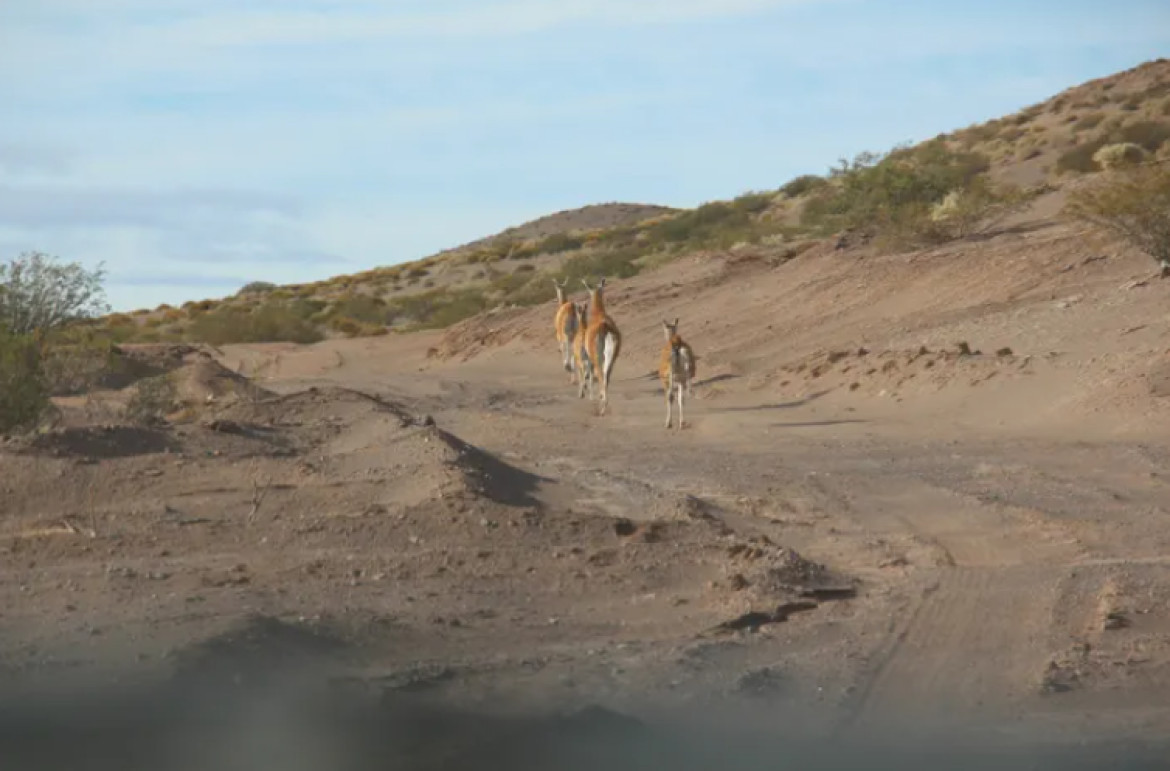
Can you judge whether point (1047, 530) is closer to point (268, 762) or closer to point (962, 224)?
point (268, 762)

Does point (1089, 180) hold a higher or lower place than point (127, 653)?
higher

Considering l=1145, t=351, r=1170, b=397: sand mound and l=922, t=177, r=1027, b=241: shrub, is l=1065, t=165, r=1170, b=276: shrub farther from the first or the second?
l=922, t=177, r=1027, b=241: shrub

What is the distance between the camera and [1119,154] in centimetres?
5034

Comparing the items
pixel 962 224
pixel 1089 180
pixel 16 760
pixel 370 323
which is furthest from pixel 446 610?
pixel 370 323

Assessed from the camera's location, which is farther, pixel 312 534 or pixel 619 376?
pixel 619 376

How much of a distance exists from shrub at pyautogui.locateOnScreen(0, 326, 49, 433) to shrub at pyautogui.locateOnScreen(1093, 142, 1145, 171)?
36632 mm

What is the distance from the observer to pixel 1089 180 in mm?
43156

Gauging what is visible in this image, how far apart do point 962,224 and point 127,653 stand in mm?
33392

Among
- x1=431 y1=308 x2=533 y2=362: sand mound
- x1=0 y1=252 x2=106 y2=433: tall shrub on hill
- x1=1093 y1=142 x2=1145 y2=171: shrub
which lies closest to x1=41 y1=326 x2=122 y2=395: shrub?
x1=0 y1=252 x2=106 y2=433: tall shrub on hill

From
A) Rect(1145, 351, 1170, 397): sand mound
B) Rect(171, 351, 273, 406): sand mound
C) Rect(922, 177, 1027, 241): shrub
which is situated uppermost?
Rect(922, 177, 1027, 241): shrub

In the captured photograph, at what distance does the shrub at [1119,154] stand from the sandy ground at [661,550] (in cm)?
2412

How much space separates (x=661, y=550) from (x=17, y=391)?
7.41 metres

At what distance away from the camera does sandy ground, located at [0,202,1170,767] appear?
10266mm

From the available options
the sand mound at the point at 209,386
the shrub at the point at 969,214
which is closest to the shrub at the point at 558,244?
the shrub at the point at 969,214
